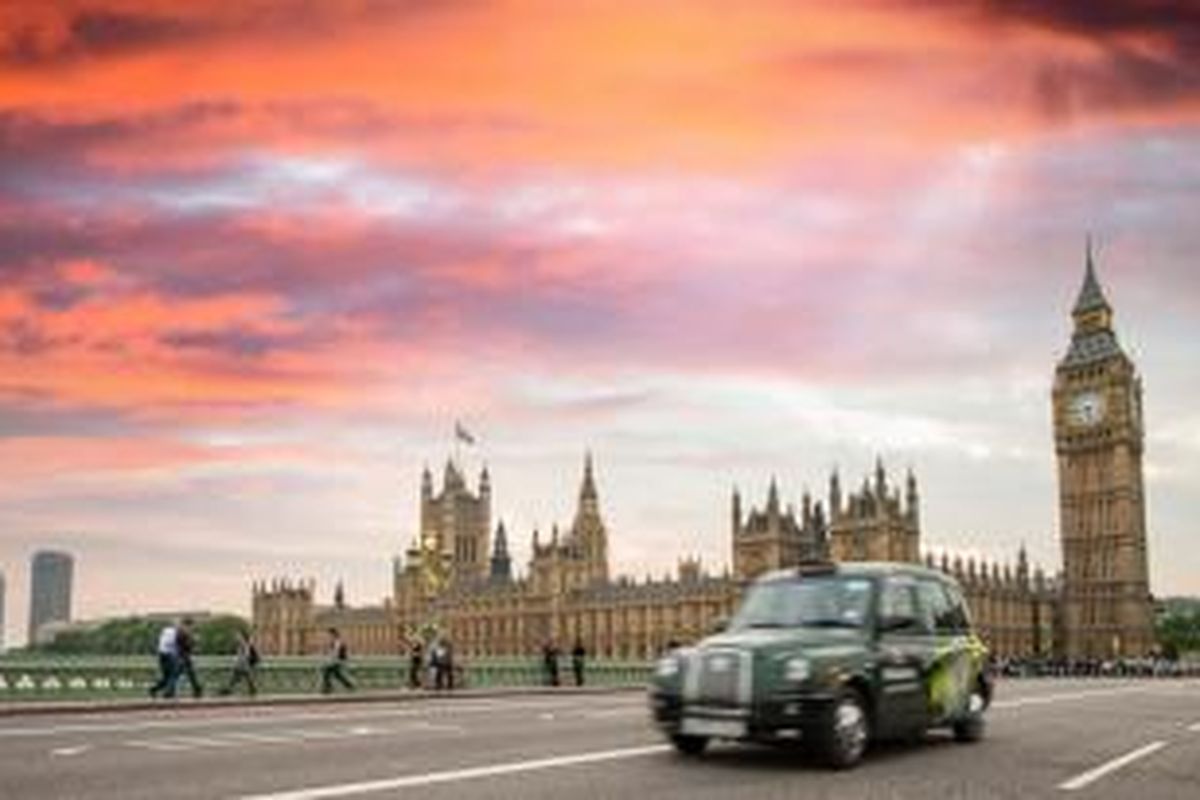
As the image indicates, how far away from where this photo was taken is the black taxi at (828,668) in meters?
13.7

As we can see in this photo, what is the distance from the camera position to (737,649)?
13938mm

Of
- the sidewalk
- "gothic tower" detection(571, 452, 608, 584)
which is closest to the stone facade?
"gothic tower" detection(571, 452, 608, 584)

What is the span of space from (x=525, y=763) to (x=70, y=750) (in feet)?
15.0

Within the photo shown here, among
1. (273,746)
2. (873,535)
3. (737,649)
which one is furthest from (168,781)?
(873,535)

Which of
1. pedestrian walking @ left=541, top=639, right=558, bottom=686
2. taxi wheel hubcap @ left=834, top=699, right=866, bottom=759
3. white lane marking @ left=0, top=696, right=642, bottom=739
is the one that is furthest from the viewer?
pedestrian walking @ left=541, top=639, right=558, bottom=686

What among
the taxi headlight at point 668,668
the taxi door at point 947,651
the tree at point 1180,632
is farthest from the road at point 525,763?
the tree at point 1180,632

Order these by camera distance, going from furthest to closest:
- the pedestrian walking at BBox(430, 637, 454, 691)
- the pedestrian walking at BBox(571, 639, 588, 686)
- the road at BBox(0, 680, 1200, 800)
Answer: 1. the pedestrian walking at BBox(571, 639, 588, 686)
2. the pedestrian walking at BBox(430, 637, 454, 691)
3. the road at BBox(0, 680, 1200, 800)

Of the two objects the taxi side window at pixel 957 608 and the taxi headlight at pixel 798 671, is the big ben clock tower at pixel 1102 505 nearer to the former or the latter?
the taxi side window at pixel 957 608

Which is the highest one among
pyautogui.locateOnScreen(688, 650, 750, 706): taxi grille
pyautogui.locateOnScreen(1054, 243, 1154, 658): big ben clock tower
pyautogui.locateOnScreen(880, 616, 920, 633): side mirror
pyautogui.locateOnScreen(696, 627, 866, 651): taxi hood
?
pyautogui.locateOnScreen(1054, 243, 1154, 658): big ben clock tower

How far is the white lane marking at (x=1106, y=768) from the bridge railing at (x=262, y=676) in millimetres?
19159

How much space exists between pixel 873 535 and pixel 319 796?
133 metres

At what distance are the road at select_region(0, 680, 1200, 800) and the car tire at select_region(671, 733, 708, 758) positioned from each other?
0.37ft

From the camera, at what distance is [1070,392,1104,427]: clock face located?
152 metres

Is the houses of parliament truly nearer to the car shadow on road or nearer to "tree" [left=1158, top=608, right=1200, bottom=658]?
"tree" [left=1158, top=608, right=1200, bottom=658]
